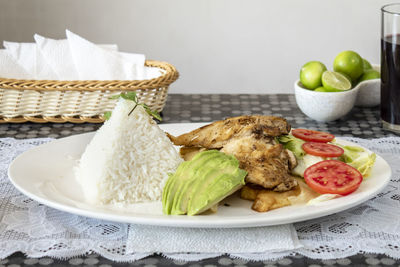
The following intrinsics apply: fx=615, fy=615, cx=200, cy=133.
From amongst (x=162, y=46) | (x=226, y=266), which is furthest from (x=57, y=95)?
(x=162, y=46)

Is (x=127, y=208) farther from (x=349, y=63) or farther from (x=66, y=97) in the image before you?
(x=349, y=63)

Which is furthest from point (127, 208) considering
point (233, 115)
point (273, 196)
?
point (233, 115)

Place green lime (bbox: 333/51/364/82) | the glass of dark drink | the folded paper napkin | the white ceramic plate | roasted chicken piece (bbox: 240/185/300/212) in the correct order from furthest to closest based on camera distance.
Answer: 1. the folded paper napkin
2. green lime (bbox: 333/51/364/82)
3. the glass of dark drink
4. roasted chicken piece (bbox: 240/185/300/212)
5. the white ceramic plate

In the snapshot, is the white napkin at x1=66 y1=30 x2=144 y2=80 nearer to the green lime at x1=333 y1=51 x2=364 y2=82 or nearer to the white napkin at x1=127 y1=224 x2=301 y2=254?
the green lime at x1=333 y1=51 x2=364 y2=82

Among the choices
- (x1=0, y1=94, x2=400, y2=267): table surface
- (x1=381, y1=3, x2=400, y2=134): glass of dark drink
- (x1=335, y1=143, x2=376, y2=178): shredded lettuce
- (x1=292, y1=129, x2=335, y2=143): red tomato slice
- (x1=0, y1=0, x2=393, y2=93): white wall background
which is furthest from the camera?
(x1=0, y1=0, x2=393, y2=93): white wall background

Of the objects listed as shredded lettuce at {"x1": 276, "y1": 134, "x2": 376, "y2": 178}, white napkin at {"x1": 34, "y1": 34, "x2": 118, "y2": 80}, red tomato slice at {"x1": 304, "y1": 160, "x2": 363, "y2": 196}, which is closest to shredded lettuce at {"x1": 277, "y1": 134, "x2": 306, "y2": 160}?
shredded lettuce at {"x1": 276, "y1": 134, "x2": 376, "y2": 178}

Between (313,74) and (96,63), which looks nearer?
(313,74)
